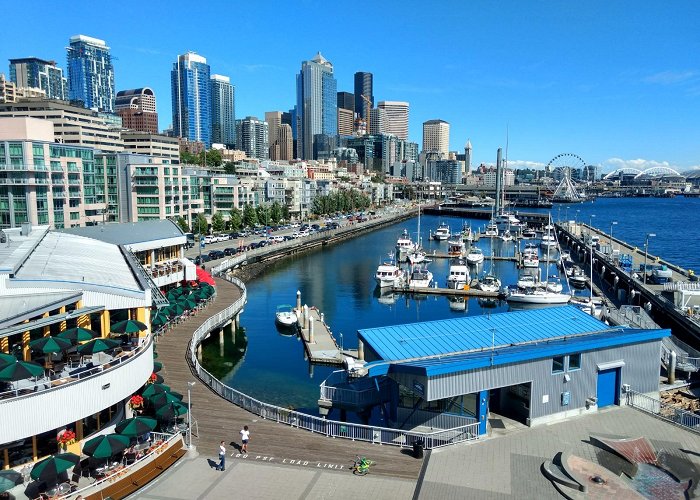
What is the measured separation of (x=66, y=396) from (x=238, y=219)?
88.7 m

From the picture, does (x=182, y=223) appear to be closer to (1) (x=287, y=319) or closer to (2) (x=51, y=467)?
(1) (x=287, y=319)

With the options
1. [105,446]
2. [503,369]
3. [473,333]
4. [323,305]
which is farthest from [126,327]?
[323,305]

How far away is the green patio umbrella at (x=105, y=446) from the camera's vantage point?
55.4 feet

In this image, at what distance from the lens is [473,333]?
2350cm

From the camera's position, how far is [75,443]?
18.5 m

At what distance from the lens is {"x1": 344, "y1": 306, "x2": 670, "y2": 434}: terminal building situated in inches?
770

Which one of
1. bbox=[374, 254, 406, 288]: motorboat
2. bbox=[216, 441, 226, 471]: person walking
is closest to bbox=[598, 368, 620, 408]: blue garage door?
bbox=[216, 441, 226, 471]: person walking

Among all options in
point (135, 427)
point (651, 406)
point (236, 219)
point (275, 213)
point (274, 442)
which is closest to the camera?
point (135, 427)

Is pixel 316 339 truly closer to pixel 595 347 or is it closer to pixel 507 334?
pixel 507 334

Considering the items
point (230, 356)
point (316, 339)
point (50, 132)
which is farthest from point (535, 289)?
point (50, 132)

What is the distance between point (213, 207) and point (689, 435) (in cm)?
9772

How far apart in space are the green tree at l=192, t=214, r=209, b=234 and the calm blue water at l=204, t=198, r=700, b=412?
1895 cm

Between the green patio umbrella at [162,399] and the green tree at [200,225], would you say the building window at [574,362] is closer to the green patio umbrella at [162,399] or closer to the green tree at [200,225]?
the green patio umbrella at [162,399]

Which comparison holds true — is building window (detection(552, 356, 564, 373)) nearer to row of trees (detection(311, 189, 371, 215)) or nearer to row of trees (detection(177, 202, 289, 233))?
row of trees (detection(177, 202, 289, 233))
